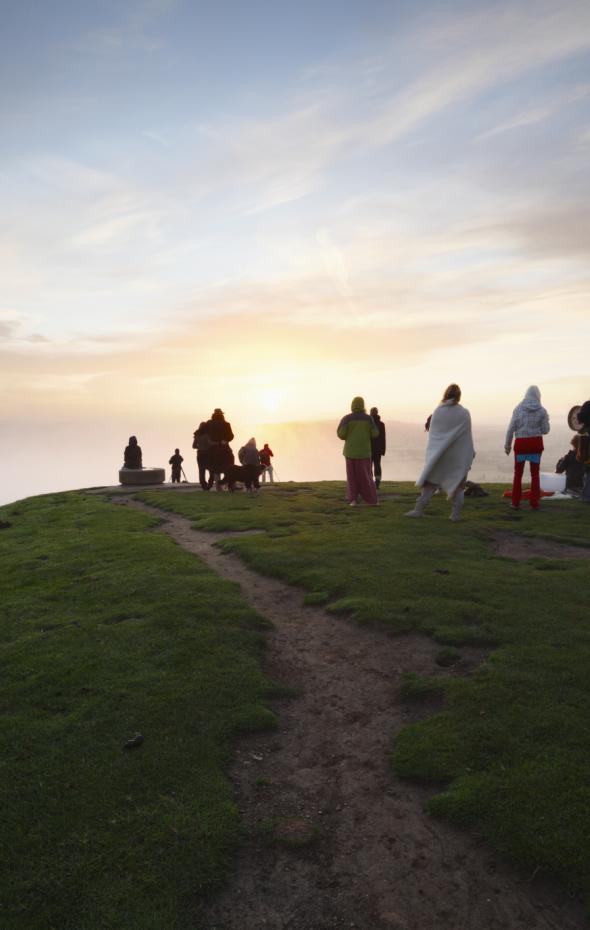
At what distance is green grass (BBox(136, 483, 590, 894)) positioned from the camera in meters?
5.08

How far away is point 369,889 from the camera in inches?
179

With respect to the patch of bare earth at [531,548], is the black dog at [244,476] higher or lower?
higher

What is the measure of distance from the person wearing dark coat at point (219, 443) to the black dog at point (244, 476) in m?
0.30

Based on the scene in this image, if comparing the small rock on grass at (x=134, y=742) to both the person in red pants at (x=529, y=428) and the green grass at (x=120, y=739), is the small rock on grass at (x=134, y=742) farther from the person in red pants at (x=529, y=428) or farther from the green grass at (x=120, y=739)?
the person in red pants at (x=529, y=428)

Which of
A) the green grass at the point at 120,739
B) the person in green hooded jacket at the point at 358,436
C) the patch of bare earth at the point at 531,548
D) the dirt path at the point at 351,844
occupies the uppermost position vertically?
the person in green hooded jacket at the point at 358,436

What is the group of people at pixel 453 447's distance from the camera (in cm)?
1652

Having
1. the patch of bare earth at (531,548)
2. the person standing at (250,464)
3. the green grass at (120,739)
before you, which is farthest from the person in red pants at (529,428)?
the person standing at (250,464)

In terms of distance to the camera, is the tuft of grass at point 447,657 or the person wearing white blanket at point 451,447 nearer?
the tuft of grass at point 447,657

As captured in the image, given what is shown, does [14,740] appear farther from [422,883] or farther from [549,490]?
[549,490]

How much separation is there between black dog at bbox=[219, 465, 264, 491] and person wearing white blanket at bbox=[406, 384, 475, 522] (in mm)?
10284

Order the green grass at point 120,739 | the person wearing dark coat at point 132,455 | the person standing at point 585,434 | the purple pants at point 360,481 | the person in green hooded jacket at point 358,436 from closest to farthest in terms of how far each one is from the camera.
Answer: the green grass at point 120,739 < the person standing at point 585,434 < the person in green hooded jacket at point 358,436 < the purple pants at point 360,481 < the person wearing dark coat at point 132,455

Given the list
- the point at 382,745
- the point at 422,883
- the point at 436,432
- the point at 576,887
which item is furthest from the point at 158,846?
the point at 436,432

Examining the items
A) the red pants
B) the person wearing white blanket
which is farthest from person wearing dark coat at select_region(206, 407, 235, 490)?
the red pants

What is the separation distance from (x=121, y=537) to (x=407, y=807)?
39.0 ft
